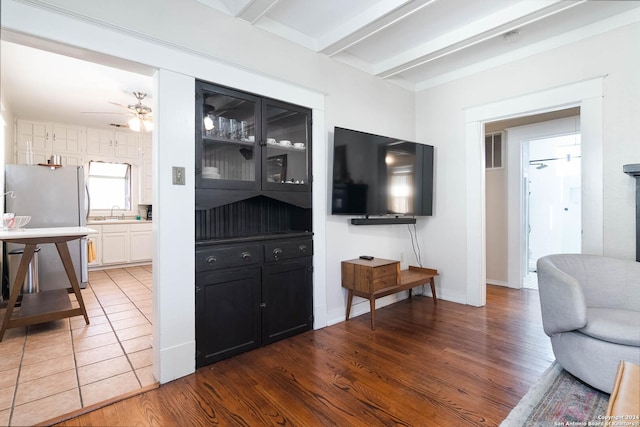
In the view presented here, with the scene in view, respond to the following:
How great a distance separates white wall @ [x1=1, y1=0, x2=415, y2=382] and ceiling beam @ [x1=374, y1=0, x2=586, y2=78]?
85 cm

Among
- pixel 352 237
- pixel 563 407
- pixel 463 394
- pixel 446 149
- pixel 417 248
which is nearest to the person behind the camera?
pixel 563 407

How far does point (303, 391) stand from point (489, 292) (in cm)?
336

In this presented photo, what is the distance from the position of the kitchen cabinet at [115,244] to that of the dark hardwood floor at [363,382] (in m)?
4.49

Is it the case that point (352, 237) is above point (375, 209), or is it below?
below

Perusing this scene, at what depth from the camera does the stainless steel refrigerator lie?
406cm

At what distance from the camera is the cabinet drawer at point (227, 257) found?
91.8 inches

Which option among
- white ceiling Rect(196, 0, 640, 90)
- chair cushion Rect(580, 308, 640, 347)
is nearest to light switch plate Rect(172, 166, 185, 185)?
white ceiling Rect(196, 0, 640, 90)

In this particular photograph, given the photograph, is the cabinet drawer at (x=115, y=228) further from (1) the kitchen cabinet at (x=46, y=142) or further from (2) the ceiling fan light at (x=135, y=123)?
(2) the ceiling fan light at (x=135, y=123)

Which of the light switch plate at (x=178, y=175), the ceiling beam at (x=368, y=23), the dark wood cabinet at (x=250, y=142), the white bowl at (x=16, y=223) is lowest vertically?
the white bowl at (x=16, y=223)

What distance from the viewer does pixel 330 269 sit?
10.5 feet

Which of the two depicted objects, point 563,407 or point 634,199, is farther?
point 634,199

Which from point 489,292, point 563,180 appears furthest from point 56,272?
point 563,180

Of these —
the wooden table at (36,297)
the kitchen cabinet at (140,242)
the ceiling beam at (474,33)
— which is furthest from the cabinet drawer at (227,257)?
the kitchen cabinet at (140,242)

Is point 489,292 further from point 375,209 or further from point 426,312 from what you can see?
point 375,209
